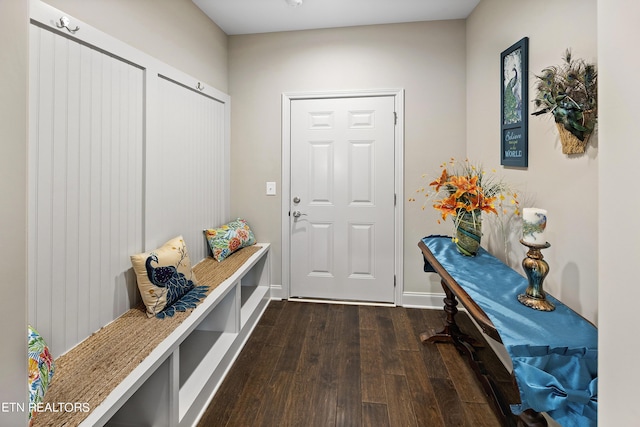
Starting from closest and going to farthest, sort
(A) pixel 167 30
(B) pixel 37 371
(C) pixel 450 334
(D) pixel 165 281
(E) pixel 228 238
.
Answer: (B) pixel 37 371, (D) pixel 165 281, (A) pixel 167 30, (C) pixel 450 334, (E) pixel 228 238

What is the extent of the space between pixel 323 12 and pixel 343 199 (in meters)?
1.65

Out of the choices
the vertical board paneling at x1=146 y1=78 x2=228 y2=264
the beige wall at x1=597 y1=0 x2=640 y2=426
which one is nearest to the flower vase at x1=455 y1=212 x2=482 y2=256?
the beige wall at x1=597 y1=0 x2=640 y2=426

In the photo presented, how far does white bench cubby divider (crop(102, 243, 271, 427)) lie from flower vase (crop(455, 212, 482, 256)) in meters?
1.59

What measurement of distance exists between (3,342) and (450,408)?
1902mm

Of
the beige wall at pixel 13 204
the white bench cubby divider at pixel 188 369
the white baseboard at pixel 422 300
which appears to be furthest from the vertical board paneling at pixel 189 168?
the white baseboard at pixel 422 300

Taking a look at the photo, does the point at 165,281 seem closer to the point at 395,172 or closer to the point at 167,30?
the point at 167,30

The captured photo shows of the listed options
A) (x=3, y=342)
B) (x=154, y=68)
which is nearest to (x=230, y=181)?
(x=154, y=68)

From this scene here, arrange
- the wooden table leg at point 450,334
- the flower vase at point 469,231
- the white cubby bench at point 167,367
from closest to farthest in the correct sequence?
1. the white cubby bench at point 167,367
2. the flower vase at point 469,231
3. the wooden table leg at point 450,334

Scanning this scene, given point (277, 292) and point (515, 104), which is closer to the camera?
point (515, 104)

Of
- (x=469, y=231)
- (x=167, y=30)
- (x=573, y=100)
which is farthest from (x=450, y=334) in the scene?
(x=167, y=30)

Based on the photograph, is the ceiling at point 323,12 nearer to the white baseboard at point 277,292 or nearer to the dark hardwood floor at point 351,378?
the white baseboard at point 277,292

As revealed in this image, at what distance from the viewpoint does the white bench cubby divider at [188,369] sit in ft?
4.11

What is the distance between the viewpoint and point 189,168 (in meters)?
2.46

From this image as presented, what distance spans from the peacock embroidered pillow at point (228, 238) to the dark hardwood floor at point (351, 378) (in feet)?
2.35
